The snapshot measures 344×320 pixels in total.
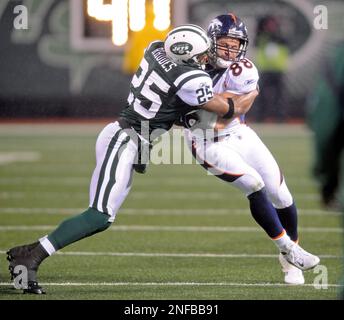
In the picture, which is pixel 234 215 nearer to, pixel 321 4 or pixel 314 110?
pixel 314 110

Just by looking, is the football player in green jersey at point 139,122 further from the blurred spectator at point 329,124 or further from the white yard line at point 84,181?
the white yard line at point 84,181

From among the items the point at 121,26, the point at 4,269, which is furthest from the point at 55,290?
the point at 121,26

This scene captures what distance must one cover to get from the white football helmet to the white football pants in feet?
2.02

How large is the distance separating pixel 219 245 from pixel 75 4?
10121 millimetres

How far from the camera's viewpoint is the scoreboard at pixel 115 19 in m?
13.5

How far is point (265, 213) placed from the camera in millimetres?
5531

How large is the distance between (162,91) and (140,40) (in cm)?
1082

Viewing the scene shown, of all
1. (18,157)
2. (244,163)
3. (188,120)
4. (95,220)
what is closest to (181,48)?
(188,120)

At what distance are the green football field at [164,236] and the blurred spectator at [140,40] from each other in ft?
9.40

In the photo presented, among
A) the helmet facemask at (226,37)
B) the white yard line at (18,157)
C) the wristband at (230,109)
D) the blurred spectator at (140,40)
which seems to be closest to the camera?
the wristband at (230,109)

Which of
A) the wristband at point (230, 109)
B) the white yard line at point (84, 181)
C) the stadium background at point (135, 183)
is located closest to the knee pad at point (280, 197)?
the stadium background at point (135, 183)

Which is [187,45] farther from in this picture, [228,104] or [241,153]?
[241,153]
